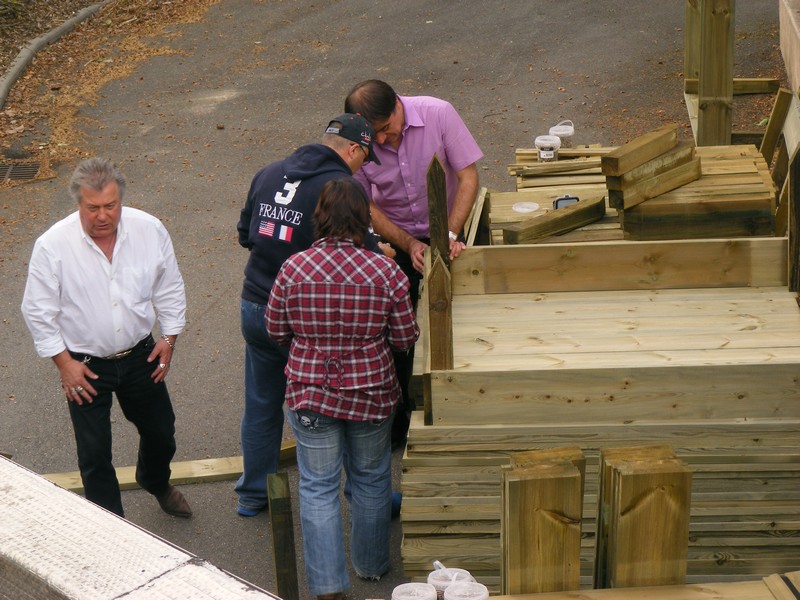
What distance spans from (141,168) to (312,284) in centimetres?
715

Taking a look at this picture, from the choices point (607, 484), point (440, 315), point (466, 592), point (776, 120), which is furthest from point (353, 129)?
point (776, 120)

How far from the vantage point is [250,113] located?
12211mm

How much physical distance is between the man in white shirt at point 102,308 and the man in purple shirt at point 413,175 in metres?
1.30

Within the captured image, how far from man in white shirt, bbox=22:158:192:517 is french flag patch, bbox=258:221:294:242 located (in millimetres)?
507

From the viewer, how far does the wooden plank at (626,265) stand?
16.1 feet

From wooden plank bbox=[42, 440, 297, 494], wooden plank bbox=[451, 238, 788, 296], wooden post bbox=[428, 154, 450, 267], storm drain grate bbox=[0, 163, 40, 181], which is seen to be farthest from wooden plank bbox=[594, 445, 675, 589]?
storm drain grate bbox=[0, 163, 40, 181]

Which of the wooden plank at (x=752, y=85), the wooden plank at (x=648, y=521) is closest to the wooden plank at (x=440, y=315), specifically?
the wooden plank at (x=648, y=521)

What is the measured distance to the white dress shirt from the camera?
4738mm

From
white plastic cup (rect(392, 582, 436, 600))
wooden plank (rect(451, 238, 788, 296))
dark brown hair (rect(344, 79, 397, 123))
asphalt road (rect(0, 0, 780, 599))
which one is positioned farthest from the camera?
asphalt road (rect(0, 0, 780, 599))

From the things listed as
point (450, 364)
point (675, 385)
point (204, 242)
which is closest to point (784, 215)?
point (675, 385)

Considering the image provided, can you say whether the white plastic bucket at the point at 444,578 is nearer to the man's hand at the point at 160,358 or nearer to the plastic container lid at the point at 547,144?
the man's hand at the point at 160,358

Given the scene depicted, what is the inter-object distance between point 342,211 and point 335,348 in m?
0.57

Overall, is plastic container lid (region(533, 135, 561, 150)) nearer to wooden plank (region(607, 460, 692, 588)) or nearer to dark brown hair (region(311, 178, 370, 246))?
dark brown hair (region(311, 178, 370, 246))

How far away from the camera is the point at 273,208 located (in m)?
4.83
